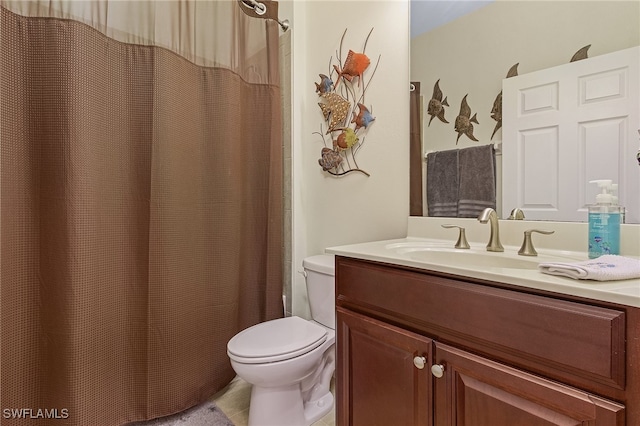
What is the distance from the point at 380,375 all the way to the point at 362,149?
1.04 m

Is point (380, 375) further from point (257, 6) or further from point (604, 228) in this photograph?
point (257, 6)

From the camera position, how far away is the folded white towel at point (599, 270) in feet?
2.00

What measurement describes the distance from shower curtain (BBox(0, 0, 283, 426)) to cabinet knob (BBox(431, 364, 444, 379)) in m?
1.07

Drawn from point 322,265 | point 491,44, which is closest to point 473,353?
point 322,265

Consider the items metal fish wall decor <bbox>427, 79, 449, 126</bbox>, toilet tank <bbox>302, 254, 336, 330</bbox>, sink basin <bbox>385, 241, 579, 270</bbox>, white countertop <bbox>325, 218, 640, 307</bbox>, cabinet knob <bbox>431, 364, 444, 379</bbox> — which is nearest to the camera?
white countertop <bbox>325, 218, 640, 307</bbox>

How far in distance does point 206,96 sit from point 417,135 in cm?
101

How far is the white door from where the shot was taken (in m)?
0.93

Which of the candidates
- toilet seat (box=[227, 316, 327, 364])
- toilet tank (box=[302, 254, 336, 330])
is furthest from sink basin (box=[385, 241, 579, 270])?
toilet seat (box=[227, 316, 327, 364])

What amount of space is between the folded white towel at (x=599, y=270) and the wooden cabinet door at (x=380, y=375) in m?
0.34

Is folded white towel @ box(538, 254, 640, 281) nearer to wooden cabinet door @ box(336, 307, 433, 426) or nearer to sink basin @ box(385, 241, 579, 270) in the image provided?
sink basin @ box(385, 241, 579, 270)

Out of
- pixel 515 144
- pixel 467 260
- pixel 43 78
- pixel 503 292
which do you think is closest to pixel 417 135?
pixel 515 144

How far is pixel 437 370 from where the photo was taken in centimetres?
78

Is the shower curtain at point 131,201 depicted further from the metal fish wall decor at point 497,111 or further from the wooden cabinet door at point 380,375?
the metal fish wall decor at point 497,111

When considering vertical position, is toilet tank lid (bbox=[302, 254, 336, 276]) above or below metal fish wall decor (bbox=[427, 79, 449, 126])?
below
